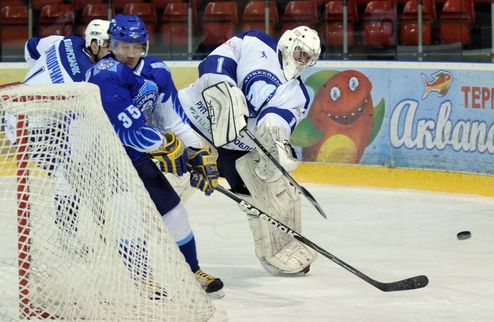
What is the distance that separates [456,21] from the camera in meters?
6.94

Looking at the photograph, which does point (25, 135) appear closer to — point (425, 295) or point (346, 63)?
point (425, 295)

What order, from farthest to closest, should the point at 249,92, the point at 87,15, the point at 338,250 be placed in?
the point at 87,15, the point at 338,250, the point at 249,92

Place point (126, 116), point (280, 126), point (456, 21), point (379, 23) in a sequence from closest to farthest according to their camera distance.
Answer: point (126, 116)
point (280, 126)
point (456, 21)
point (379, 23)

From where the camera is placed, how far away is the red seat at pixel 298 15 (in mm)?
7371

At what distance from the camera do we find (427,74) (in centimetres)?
678

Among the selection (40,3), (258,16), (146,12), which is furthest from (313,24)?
(40,3)

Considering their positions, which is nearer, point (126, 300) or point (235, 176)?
point (126, 300)

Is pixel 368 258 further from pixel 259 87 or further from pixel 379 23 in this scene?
pixel 379 23

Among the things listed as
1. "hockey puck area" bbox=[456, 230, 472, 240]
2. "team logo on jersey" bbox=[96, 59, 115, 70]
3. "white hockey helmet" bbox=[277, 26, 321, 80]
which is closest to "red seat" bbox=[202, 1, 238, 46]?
"hockey puck area" bbox=[456, 230, 472, 240]

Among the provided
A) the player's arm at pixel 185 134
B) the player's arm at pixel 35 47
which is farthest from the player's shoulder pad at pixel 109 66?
the player's arm at pixel 35 47

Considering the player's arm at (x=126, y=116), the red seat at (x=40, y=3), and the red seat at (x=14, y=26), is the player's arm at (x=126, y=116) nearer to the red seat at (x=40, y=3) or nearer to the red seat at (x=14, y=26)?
the red seat at (x=14, y=26)

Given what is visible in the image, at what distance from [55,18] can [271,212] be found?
11.9 ft

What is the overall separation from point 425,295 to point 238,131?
0.88 m

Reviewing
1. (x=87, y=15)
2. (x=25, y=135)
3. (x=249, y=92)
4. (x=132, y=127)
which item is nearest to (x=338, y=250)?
(x=249, y=92)
